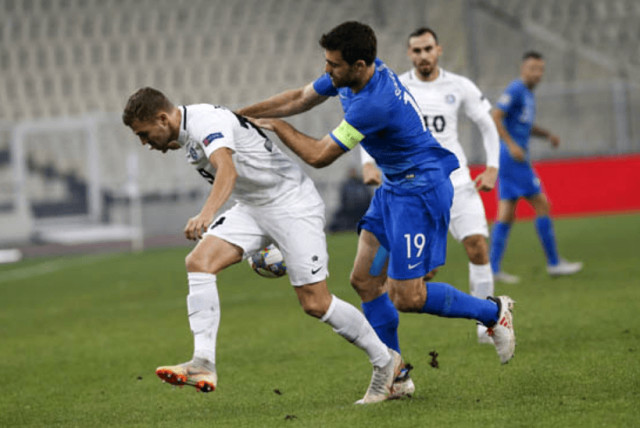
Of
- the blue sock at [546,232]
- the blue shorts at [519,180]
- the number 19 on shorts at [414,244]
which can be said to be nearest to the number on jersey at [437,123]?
the number 19 on shorts at [414,244]

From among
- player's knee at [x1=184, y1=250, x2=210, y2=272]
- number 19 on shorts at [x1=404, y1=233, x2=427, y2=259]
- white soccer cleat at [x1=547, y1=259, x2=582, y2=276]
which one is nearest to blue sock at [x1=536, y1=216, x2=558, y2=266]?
white soccer cleat at [x1=547, y1=259, x2=582, y2=276]

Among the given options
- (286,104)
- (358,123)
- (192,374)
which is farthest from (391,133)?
(192,374)

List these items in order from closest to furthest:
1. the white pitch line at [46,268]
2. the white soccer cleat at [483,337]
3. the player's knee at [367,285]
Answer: the player's knee at [367,285]
the white soccer cleat at [483,337]
the white pitch line at [46,268]

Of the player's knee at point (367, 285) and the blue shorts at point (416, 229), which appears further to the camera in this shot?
the player's knee at point (367, 285)

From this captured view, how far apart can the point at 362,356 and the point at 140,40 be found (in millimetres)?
15959

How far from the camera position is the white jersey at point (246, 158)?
4.94 metres

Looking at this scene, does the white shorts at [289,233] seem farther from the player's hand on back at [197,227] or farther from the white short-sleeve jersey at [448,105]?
the white short-sleeve jersey at [448,105]

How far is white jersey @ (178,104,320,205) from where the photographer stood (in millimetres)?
4941

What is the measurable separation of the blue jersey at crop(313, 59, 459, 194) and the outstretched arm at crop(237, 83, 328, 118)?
6 centimetres

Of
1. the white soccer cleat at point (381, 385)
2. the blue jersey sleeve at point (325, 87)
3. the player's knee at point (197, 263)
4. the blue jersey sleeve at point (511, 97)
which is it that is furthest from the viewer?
the blue jersey sleeve at point (511, 97)

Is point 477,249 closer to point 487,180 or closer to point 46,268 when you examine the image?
point 487,180

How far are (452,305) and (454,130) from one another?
2231mm

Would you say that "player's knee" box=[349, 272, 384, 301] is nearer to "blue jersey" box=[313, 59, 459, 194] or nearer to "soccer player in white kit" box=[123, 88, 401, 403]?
"soccer player in white kit" box=[123, 88, 401, 403]

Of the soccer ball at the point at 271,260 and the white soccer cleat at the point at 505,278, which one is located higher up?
the soccer ball at the point at 271,260
